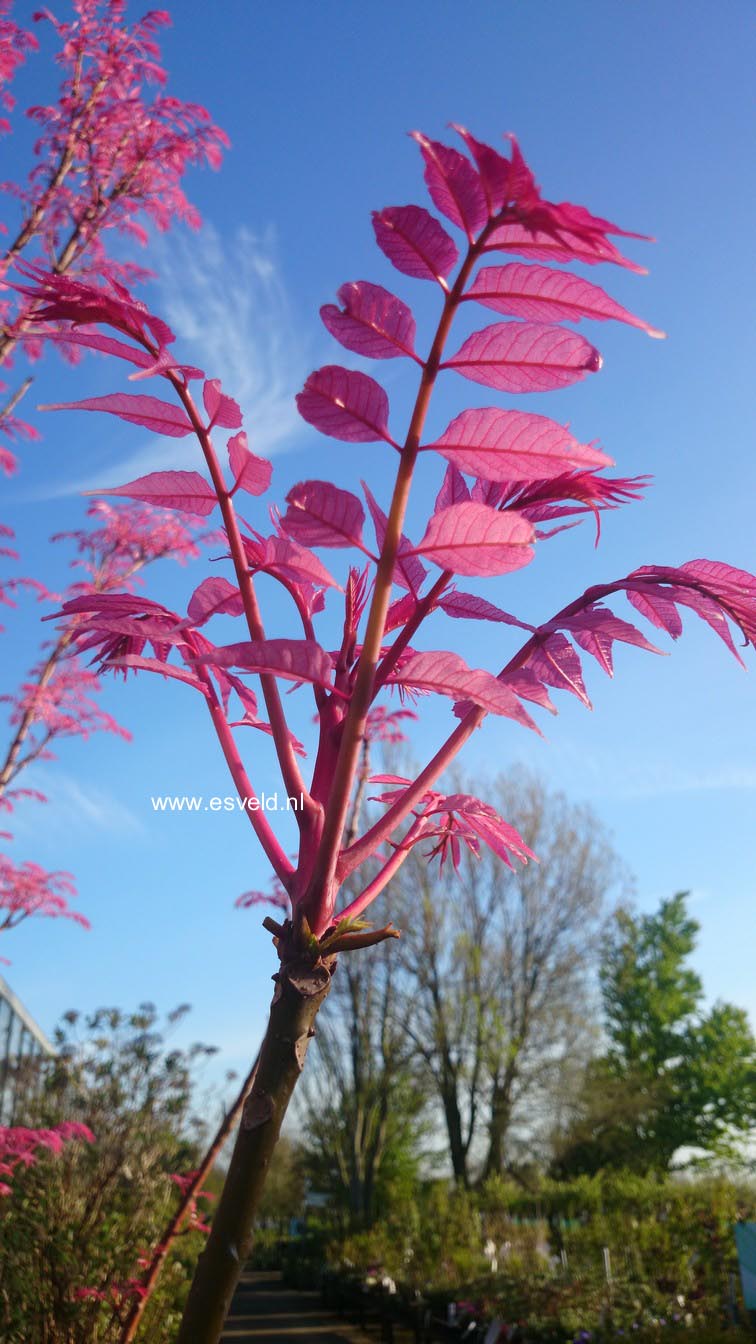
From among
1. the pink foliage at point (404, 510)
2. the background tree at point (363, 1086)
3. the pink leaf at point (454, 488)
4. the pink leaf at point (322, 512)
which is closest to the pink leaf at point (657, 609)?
the pink foliage at point (404, 510)

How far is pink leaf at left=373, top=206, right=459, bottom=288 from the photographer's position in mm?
752

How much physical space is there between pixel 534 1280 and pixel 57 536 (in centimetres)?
883

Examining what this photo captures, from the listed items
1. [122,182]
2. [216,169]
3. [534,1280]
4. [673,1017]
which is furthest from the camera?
[673,1017]

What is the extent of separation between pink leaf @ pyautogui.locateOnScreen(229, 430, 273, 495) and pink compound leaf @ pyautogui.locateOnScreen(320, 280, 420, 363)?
162mm

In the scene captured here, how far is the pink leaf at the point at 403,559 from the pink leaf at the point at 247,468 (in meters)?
0.12

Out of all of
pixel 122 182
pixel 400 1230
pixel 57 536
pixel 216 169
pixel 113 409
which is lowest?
pixel 400 1230

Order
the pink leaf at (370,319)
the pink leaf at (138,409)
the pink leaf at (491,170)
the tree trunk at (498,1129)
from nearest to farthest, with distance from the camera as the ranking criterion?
1. the pink leaf at (491,170)
2. the pink leaf at (370,319)
3. the pink leaf at (138,409)
4. the tree trunk at (498,1129)

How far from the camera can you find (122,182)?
5504 millimetres

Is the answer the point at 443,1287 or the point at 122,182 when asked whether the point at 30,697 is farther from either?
the point at 443,1287

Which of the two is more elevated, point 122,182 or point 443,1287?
point 122,182

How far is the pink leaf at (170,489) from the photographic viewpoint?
0.91 metres

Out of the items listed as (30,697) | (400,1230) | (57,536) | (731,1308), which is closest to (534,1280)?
(731,1308)

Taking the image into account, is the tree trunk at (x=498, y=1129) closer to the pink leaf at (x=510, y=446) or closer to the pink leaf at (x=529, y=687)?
the pink leaf at (x=529, y=687)

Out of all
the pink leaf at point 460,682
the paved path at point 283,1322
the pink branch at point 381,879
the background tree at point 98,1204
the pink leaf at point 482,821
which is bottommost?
the paved path at point 283,1322
